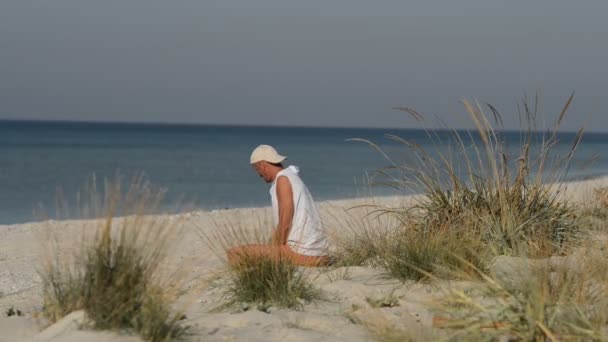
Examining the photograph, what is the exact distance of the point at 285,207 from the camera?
6355 millimetres

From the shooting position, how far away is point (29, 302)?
586cm

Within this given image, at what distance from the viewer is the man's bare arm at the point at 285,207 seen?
6.35 meters

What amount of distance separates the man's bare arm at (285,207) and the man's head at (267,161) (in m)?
0.22

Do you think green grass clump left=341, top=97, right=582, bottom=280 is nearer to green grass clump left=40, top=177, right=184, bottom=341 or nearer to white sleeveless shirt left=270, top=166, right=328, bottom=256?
white sleeveless shirt left=270, top=166, right=328, bottom=256

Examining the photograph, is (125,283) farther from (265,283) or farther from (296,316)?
(265,283)

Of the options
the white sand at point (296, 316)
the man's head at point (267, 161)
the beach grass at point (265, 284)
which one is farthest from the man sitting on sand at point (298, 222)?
the beach grass at point (265, 284)

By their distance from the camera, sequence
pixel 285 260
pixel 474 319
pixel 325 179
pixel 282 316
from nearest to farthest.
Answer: pixel 474 319 → pixel 282 316 → pixel 285 260 → pixel 325 179

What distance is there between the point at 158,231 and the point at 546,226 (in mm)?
3833

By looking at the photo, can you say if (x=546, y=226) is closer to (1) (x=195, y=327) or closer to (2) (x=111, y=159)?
(1) (x=195, y=327)

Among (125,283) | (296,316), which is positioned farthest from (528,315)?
(125,283)

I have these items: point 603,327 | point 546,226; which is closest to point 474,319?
point 603,327

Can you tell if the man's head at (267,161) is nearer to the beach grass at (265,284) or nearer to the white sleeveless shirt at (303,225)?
the white sleeveless shirt at (303,225)

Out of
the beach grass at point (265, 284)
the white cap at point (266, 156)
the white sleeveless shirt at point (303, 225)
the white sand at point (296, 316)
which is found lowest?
the white sand at point (296, 316)

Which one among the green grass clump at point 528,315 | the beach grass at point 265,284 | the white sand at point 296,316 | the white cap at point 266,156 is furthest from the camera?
the white cap at point 266,156
